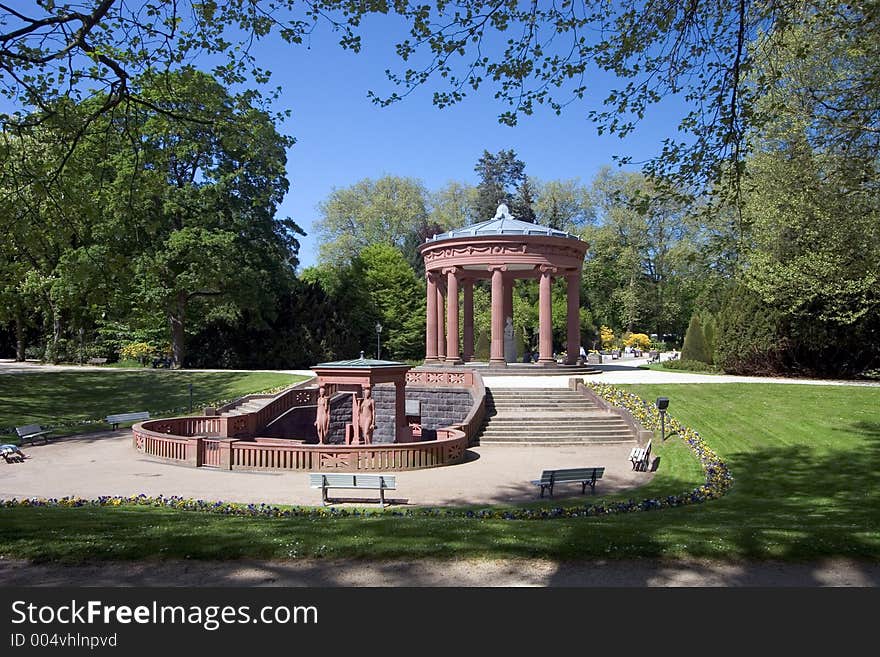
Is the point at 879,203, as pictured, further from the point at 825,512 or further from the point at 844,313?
the point at 825,512

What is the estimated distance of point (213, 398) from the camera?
28.7 m

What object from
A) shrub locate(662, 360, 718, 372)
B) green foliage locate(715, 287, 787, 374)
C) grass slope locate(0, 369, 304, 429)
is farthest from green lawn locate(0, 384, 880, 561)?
shrub locate(662, 360, 718, 372)

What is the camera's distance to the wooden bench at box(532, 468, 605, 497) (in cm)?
1266

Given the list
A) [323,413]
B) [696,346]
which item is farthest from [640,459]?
[696,346]

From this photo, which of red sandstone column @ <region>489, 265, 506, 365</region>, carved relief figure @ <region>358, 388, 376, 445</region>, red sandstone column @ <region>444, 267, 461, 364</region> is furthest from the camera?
red sandstone column @ <region>444, 267, 461, 364</region>

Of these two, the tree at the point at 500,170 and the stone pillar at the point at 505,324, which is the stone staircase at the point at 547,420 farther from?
the tree at the point at 500,170

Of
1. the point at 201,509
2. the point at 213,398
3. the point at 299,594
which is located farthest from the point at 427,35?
the point at 213,398

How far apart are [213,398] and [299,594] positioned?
2488 cm

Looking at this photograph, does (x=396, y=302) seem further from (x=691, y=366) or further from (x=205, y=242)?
(x=691, y=366)

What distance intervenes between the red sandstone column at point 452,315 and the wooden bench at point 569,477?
17.0 metres

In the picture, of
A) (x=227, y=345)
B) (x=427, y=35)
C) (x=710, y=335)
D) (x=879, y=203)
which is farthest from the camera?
(x=227, y=345)

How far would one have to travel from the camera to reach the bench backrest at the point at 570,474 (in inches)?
498

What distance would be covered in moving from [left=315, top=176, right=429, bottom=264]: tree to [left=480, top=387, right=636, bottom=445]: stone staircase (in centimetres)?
4155

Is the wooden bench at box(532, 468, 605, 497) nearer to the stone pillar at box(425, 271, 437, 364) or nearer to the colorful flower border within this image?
the colorful flower border
